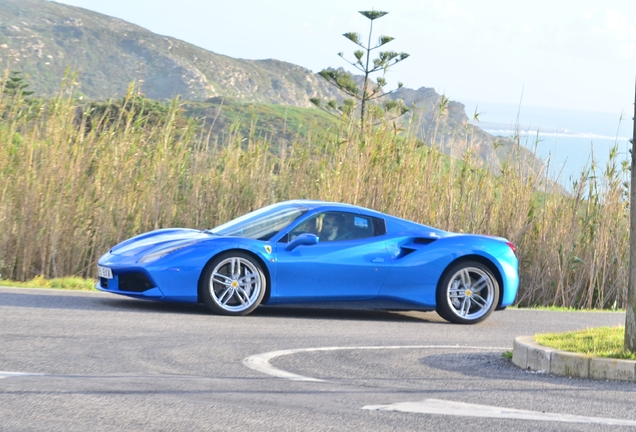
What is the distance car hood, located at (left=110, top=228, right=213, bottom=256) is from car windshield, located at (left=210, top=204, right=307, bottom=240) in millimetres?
279

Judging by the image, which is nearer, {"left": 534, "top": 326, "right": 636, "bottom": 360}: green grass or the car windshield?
{"left": 534, "top": 326, "right": 636, "bottom": 360}: green grass

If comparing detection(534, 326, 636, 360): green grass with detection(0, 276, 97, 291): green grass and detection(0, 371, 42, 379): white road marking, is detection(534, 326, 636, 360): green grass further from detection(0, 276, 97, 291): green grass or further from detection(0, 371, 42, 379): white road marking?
detection(0, 276, 97, 291): green grass

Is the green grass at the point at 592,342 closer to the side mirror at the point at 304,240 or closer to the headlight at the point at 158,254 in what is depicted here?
the side mirror at the point at 304,240

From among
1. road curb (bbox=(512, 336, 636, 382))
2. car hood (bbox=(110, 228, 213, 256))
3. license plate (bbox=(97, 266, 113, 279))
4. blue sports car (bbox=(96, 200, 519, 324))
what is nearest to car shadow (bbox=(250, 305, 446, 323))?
blue sports car (bbox=(96, 200, 519, 324))

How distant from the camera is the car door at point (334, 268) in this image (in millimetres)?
10586

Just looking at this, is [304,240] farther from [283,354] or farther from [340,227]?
[283,354]

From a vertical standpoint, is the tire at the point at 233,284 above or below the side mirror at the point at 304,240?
below

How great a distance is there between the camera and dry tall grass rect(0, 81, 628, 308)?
13.9 meters

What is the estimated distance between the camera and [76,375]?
21.4ft

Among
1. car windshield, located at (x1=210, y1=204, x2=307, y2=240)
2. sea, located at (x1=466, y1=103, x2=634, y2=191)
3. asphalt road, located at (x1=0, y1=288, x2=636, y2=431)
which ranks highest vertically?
sea, located at (x1=466, y1=103, x2=634, y2=191)

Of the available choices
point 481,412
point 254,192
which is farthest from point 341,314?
point 481,412

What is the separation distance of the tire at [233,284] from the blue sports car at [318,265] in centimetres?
1

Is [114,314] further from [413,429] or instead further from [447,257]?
[413,429]

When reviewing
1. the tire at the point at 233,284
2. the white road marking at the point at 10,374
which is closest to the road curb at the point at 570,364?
the tire at the point at 233,284
